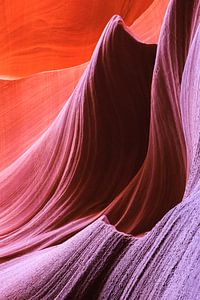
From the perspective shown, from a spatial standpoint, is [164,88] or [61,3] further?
[61,3]

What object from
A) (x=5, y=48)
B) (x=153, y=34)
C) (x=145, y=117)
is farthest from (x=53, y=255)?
(x=5, y=48)

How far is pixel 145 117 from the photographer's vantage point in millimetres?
1244

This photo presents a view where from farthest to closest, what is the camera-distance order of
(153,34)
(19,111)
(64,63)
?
(64,63) < (19,111) < (153,34)

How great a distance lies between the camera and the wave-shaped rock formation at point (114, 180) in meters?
0.71

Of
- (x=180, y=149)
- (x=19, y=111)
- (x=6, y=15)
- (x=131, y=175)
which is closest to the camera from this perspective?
(x=180, y=149)

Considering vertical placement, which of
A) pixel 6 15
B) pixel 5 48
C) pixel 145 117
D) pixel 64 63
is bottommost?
pixel 145 117

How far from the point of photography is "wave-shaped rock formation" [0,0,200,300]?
0.71 metres

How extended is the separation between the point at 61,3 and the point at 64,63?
289 mm

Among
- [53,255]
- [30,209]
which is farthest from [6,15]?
[53,255]

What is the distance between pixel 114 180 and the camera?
121 centimetres

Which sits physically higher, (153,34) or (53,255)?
(153,34)

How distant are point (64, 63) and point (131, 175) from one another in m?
0.90

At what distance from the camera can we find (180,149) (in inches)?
41.8

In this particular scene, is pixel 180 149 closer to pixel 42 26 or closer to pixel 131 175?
pixel 131 175
